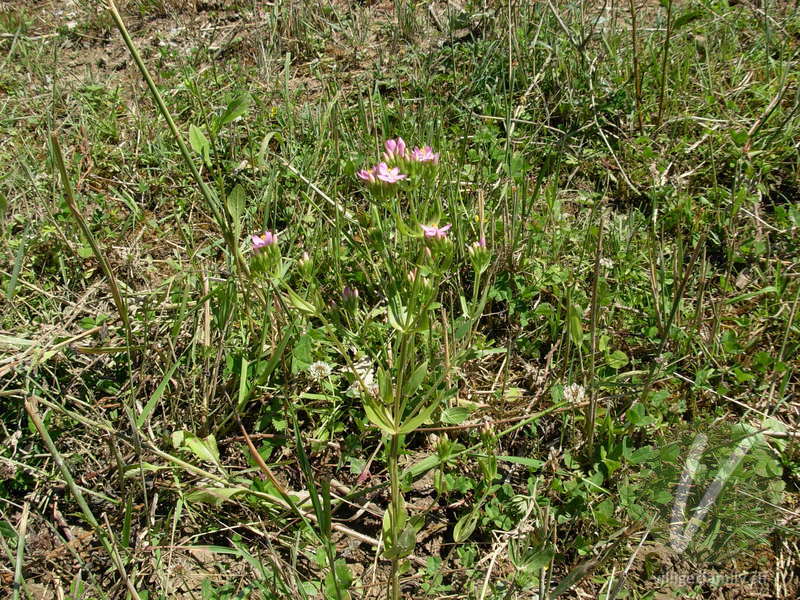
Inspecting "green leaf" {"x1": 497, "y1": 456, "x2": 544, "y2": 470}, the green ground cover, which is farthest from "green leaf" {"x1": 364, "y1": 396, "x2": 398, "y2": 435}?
"green leaf" {"x1": 497, "y1": 456, "x2": 544, "y2": 470}

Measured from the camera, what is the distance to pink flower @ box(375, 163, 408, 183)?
1.74 meters

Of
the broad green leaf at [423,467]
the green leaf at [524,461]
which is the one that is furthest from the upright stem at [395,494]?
the green leaf at [524,461]

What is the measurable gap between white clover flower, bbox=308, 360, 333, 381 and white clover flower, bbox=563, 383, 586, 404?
2.47ft

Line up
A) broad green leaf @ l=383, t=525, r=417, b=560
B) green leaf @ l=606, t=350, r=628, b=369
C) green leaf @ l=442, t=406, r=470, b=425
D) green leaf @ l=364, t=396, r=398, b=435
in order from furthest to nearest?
green leaf @ l=606, t=350, r=628, b=369
green leaf @ l=442, t=406, r=470, b=425
green leaf @ l=364, t=396, r=398, b=435
broad green leaf @ l=383, t=525, r=417, b=560

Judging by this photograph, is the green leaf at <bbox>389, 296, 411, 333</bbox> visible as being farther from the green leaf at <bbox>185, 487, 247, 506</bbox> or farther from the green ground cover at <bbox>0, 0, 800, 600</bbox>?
the green leaf at <bbox>185, 487, 247, 506</bbox>

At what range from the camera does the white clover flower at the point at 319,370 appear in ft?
6.80

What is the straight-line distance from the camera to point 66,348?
2.08m

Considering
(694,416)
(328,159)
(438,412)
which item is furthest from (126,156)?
(694,416)

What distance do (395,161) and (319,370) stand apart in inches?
28.3

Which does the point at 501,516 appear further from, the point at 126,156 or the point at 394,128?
the point at 126,156

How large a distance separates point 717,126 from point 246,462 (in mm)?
2345

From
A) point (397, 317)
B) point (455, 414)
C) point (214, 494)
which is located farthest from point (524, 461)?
point (214, 494)

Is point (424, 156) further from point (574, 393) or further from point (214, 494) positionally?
point (214, 494)

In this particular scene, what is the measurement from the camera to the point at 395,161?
5.97 ft
